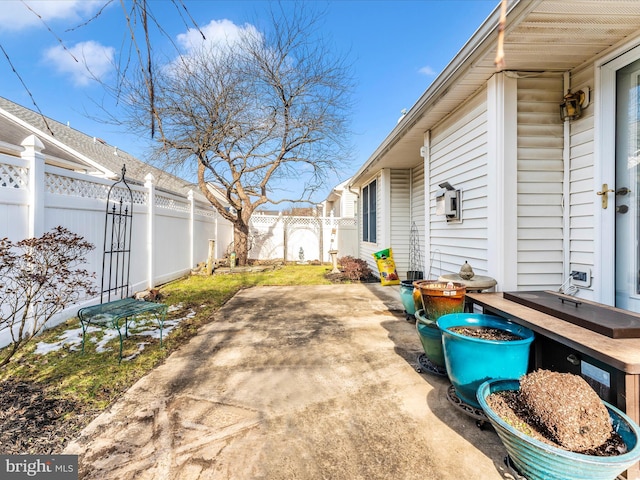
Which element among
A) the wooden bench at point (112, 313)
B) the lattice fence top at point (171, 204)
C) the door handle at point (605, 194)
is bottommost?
the wooden bench at point (112, 313)

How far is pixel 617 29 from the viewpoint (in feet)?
7.30

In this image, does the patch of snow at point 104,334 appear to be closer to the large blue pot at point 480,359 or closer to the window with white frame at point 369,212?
the large blue pot at point 480,359

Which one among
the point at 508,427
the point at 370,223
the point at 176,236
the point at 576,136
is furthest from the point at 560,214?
the point at 176,236

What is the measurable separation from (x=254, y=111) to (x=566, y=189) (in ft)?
25.4

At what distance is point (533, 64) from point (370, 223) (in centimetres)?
588

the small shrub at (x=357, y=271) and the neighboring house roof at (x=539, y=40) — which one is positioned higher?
the neighboring house roof at (x=539, y=40)

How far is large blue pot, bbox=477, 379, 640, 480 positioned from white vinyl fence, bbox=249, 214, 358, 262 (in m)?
10.2

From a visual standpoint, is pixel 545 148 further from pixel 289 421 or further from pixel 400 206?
pixel 400 206

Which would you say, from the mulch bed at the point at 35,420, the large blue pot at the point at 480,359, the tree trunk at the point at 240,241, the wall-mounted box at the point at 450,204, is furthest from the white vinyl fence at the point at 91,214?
the wall-mounted box at the point at 450,204

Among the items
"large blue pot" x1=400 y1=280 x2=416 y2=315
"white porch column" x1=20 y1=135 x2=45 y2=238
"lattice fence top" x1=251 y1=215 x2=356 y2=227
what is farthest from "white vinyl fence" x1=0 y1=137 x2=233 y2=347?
"large blue pot" x1=400 y1=280 x2=416 y2=315

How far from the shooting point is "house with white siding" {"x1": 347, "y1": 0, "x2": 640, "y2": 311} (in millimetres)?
2283

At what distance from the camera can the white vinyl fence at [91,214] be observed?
10.8ft

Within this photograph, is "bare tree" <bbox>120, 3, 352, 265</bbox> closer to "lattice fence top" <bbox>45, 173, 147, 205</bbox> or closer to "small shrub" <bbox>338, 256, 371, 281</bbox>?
"lattice fence top" <bbox>45, 173, 147, 205</bbox>

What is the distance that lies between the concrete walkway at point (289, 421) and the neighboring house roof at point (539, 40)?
105 inches
